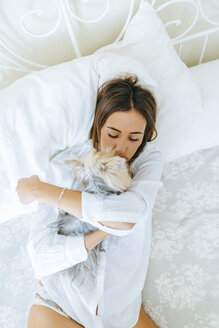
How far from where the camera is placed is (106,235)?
47.6 inches

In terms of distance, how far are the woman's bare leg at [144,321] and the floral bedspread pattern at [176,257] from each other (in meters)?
0.03

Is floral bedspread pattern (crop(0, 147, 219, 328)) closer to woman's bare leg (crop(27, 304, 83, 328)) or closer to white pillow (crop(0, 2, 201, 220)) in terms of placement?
woman's bare leg (crop(27, 304, 83, 328))

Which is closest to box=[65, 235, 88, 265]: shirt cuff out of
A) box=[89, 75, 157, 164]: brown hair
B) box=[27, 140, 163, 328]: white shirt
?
box=[27, 140, 163, 328]: white shirt

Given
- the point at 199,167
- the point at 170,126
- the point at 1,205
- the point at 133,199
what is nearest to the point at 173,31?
the point at 170,126

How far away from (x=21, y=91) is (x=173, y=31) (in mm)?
1222

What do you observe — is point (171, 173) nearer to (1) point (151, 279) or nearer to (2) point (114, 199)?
(1) point (151, 279)

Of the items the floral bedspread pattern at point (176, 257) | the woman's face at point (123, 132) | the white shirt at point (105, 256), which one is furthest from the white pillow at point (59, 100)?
the floral bedspread pattern at point (176, 257)

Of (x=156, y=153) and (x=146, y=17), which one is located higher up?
(x=146, y=17)

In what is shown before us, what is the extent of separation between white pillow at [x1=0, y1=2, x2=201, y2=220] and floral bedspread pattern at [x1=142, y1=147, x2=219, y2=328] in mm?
541

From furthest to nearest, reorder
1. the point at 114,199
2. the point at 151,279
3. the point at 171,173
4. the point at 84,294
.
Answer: the point at 171,173 < the point at 151,279 < the point at 84,294 < the point at 114,199

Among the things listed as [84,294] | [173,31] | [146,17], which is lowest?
[84,294]

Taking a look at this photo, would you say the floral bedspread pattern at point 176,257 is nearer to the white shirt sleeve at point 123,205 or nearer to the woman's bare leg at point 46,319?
the woman's bare leg at point 46,319

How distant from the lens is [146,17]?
1506mm

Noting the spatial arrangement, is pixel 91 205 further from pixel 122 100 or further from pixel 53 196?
pixel 122 100
